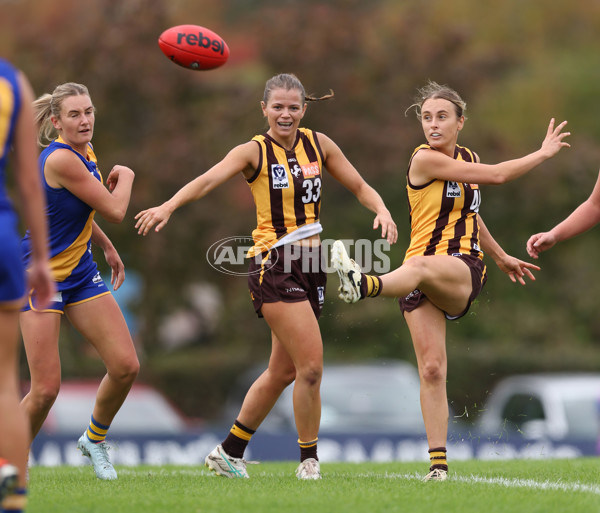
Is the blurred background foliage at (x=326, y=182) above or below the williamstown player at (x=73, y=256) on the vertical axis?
above

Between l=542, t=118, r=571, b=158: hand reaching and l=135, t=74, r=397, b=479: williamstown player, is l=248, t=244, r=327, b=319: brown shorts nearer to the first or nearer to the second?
l=135, t=74, r=397, b=479: williamstown player

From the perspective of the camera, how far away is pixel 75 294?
6613 mm

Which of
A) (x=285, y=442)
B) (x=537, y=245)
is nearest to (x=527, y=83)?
(x=285, y=442)

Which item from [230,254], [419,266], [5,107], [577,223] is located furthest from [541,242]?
[230,254]

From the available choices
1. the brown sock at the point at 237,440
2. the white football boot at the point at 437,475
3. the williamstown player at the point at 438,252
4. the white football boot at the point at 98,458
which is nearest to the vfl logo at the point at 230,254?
the brown sock at the point at 237,440

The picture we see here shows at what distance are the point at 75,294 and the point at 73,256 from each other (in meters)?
0.25

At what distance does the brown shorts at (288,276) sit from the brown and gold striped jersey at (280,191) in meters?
0.11

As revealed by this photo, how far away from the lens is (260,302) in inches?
262

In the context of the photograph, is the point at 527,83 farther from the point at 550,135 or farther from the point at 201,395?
the point at 550,135

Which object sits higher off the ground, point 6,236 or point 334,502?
point 6,236

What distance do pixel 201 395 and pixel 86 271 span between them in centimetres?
1360

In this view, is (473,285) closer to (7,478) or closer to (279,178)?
(279,178)

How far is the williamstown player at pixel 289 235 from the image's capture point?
654 centimetres

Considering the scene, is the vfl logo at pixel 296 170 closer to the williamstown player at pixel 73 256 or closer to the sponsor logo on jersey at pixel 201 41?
the williamstown player at pixel 73 256
